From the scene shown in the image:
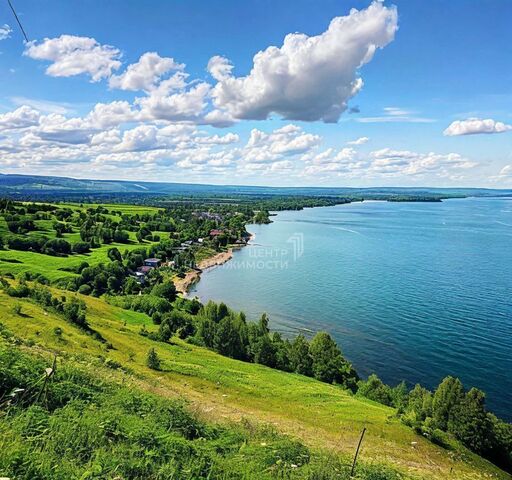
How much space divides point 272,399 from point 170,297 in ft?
166

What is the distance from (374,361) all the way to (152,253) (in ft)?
274

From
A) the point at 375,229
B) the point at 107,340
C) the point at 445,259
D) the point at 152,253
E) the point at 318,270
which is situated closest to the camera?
the point at 107,340

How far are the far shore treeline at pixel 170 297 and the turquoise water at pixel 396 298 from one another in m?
6.50

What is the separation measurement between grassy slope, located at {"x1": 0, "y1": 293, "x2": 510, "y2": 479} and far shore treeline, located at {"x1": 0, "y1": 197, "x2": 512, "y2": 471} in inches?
76.6

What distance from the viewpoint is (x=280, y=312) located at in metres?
68.6

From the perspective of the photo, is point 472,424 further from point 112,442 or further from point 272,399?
point 112,442

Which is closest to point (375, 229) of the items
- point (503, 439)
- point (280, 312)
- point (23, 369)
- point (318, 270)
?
point (318, 270)

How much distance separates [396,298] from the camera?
242ft

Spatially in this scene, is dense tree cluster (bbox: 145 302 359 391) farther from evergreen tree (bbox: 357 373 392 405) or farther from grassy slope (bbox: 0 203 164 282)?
grassy slope (bbox: 0 203 164 282)

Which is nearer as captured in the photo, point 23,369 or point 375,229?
point 23,369

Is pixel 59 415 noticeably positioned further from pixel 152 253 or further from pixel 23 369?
pixel 152 253

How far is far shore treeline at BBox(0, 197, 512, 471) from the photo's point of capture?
3173 cm

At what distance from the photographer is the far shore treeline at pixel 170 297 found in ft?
104

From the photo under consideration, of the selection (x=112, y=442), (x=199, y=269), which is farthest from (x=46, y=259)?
(x=112, y=442)
